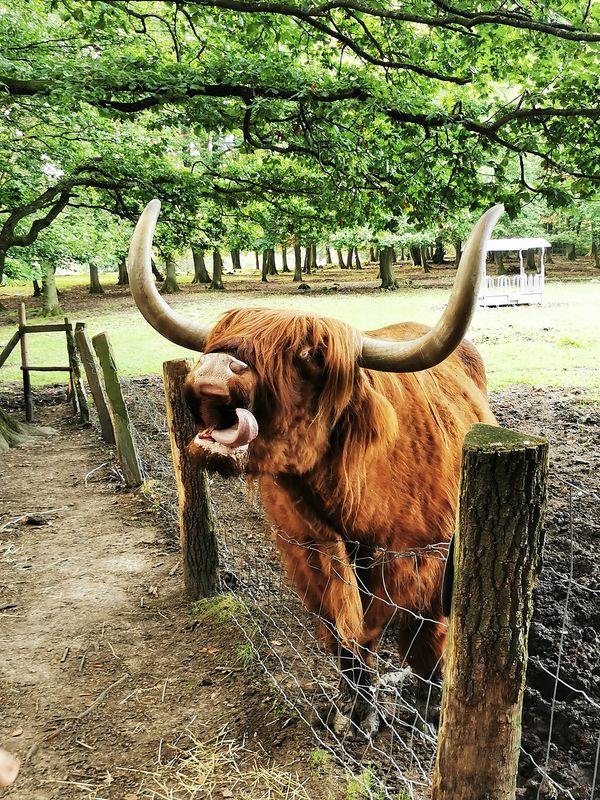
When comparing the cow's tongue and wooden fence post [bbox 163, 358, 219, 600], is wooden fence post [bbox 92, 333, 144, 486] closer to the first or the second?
wooden fence post [bbox 163, 358, 219, 600]

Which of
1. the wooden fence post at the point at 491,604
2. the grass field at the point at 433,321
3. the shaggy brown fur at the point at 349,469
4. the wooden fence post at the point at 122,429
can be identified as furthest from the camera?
the grass field at the point at 433,321

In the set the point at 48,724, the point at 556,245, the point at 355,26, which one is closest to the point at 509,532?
the point at 48,724

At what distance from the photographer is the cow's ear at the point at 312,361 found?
2.31 metres

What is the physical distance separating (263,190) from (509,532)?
23.4 ft

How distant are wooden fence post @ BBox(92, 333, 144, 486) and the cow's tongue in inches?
173

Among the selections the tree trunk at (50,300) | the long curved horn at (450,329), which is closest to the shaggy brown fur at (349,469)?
the long curved horn at (450,329)

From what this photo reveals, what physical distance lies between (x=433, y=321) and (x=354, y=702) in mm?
14614

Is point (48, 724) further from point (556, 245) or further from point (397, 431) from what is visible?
point (556, 245)

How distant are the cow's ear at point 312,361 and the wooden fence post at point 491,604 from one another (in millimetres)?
940

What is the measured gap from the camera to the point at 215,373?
207cm

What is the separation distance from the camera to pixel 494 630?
1.43 metres

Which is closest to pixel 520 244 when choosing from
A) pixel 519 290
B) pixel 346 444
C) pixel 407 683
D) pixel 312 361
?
pixel 519 290

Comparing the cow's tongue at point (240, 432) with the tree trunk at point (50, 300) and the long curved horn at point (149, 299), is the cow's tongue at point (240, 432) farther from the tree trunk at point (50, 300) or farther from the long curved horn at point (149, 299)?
the tree trunk at point (50, 300)

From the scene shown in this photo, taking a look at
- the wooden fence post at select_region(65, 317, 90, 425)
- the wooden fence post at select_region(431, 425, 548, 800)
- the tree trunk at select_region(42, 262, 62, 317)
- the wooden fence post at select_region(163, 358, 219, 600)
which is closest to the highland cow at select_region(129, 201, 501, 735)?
the wooden fence post at select_region(431, 425, 548, 800)
